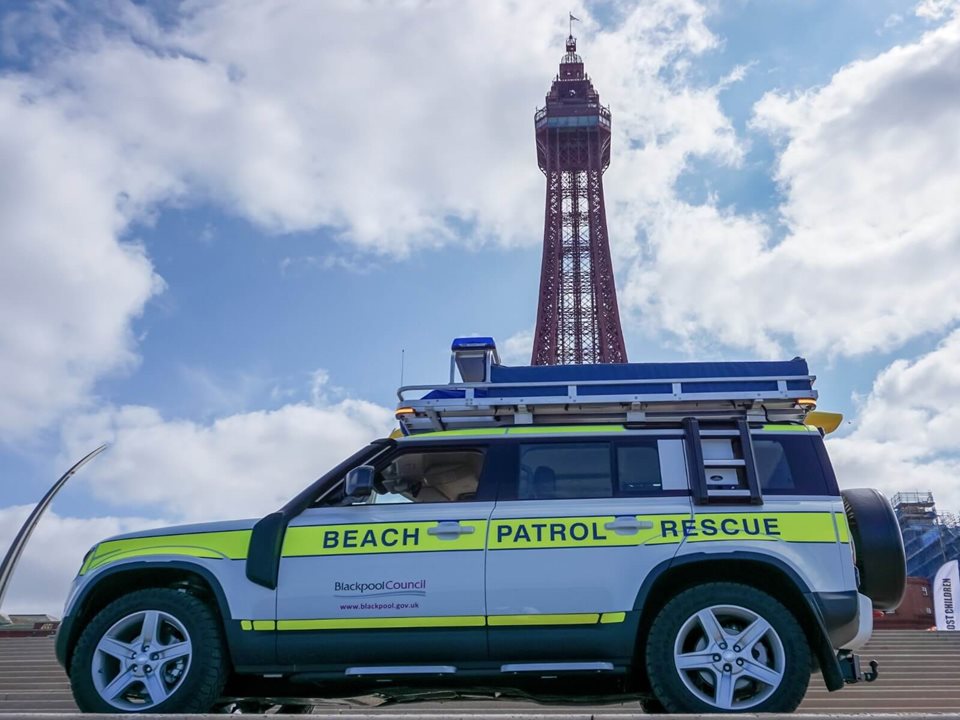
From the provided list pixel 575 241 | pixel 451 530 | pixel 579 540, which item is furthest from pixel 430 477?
pixel 575 241

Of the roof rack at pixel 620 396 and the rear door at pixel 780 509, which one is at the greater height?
the roof rack at pixel 620 396

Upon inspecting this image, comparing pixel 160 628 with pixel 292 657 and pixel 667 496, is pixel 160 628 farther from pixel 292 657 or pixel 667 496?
pixel 667 496

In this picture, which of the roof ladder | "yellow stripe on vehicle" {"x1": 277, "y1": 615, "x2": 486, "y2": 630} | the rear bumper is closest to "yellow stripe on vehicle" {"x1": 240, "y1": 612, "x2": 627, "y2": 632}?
"yellow stripe on vehicle" {"x1": 277, "y1": 615, "x2": 486, "y2": 630}

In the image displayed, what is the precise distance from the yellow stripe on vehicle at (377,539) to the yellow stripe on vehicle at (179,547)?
276 mm

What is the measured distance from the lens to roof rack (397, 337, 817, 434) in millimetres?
5367

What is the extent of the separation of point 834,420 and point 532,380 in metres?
1.76

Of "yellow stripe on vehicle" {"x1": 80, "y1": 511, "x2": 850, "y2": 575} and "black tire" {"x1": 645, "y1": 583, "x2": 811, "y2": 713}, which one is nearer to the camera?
"black tire" {"x1": 645, "y1": 583, "x2": 811, "y2": 713}

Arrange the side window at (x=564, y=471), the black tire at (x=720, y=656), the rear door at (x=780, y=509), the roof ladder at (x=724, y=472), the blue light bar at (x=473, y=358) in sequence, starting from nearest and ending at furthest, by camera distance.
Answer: the black tire at (x=720, y=656), the rear door at (x=780, y=509), the roof ladder at (x=724, y=472), the side window at (x=564, y=471), the blue light bar at (x=473, y=358)

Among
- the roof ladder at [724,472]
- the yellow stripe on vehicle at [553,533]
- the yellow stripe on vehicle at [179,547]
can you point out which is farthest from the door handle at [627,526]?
the yellow stripe on vehicle at [179,547]

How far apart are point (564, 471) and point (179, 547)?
2102mm

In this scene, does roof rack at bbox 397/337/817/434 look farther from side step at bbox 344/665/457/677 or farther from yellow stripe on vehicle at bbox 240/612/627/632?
side step at bbox 344/665/457/677

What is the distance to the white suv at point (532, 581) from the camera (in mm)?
4766

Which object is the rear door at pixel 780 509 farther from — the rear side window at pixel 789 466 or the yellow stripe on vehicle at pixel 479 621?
the yellow stripe on vehicle at pixel 479 621

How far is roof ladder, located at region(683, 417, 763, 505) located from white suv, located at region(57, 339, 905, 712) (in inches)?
0.4
